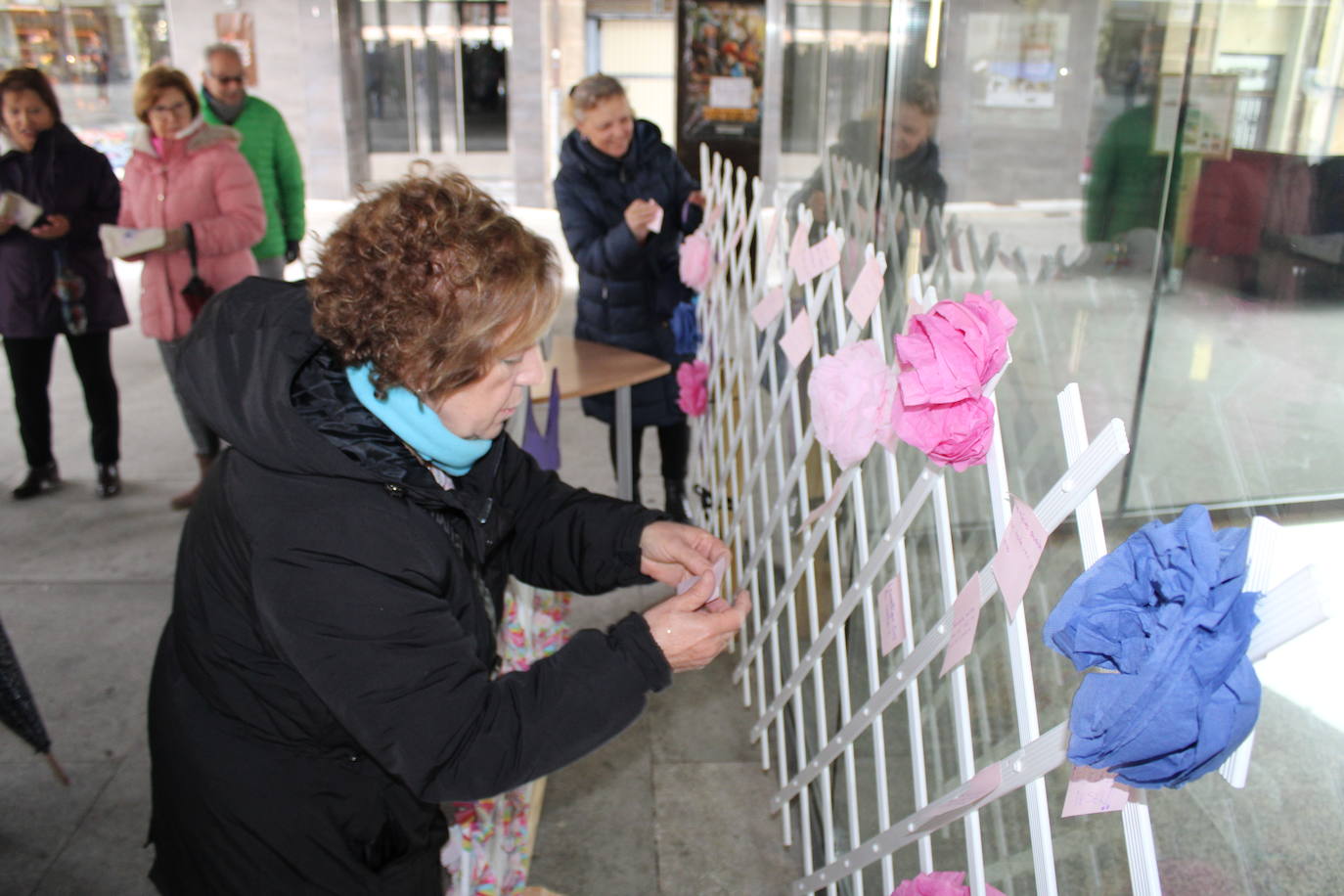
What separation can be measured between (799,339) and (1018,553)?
1.08 meters

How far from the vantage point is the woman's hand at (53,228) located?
3543 mm

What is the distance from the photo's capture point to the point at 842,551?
2201 millimetres

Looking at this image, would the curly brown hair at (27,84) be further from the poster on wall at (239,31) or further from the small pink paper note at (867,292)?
the poster on wall at (239,31)

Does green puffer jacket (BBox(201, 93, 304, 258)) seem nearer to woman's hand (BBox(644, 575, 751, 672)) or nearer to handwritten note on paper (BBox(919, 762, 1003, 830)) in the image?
woman's hand (BBox(644, 575, 751, 672))

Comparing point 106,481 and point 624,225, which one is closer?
point 624,225

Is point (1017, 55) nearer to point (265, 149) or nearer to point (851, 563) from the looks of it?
point (851, 563)

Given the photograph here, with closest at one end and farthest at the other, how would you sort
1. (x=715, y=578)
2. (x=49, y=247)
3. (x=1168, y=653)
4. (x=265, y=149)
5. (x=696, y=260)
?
(x=1168, y=653)
(x=715, y=578)
(x=696, y=260)
(x=49, y=247)
(x=265, y=149)

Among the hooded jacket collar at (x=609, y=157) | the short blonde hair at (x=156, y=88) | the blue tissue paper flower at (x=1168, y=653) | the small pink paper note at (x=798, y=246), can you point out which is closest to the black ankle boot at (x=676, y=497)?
the hooded jacket collar at (x=609, y=157)

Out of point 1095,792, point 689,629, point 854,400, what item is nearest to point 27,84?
point 854,400

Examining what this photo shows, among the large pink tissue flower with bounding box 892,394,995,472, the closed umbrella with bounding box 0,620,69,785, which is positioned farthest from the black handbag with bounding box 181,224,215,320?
the large pink tissue flower with bounding box 892,394,995,472

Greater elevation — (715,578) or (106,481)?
(715,578)

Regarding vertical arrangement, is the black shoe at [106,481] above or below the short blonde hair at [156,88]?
below

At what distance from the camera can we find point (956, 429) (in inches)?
49.4

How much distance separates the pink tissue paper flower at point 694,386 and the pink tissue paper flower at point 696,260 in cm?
27
